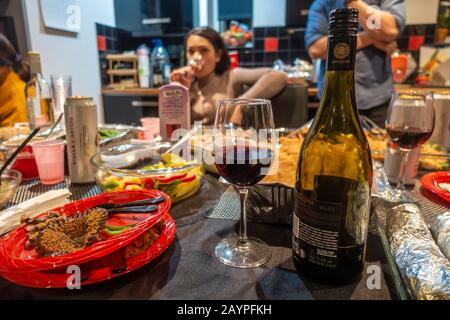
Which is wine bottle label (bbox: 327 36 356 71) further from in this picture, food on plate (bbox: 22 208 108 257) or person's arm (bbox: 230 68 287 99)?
→ person's arm (bbox: 230 68 287 99)

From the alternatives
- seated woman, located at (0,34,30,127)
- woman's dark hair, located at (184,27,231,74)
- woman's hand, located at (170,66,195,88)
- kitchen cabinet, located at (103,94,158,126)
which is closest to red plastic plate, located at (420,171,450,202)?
woman's hand, located at (170,66,195,88)

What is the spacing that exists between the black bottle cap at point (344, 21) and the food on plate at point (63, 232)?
40 centimetres

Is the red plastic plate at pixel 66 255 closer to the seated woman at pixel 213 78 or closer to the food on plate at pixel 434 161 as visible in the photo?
the food on plate at pixel 434 161

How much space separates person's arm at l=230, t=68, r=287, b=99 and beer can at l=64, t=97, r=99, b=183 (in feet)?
3.43

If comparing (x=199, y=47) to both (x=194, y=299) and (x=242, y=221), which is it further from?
(x=194, y=299)

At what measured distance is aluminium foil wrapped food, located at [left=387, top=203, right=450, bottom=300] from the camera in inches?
15.2

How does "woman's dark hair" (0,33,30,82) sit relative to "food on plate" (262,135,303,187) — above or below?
above

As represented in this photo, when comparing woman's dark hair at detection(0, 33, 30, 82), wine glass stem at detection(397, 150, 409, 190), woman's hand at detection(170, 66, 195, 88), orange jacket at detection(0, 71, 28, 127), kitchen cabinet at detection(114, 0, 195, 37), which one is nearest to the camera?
wine glass stem at detection(397, 150, 409, 190)

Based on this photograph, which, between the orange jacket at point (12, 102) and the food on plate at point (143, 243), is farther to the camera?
the orange jacket at point (12, 102)

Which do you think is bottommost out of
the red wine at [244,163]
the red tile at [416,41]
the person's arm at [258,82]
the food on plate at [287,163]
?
the food on plate at [287,163]

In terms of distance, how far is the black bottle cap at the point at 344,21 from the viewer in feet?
1.26

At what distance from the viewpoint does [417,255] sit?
0.44 metres

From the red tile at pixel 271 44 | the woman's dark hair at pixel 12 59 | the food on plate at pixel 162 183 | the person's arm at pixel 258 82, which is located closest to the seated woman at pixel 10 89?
the woman's dark hair at pixel 12 59

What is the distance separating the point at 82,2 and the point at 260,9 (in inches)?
67.9
